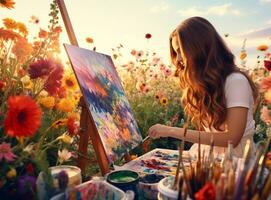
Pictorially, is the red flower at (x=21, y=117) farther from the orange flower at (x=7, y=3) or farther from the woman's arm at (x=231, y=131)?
the woman's arm at (x=231, y=131)

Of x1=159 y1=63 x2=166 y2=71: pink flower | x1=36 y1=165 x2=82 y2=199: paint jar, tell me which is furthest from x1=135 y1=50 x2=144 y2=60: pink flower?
x1=36 y1=165 x2=82 y2=199: paint jar

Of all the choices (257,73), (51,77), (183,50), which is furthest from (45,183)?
(257,73)

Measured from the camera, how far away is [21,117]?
1.05 m

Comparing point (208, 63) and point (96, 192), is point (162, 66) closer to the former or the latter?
point (208, 63)

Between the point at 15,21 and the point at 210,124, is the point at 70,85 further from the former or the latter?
the point at 210,124

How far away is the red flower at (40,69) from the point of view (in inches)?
57.7

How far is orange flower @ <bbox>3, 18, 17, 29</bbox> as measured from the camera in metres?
1.79

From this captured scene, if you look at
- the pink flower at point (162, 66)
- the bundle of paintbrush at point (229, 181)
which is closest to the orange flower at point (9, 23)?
the bundle of paintbrush at point (229, 181)

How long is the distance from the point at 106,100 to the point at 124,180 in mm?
572

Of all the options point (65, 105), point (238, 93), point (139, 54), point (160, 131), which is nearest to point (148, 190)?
point (65, 105)

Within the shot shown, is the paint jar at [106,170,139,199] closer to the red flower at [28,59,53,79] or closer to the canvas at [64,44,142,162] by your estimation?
the canvas at [64,44,142,162]

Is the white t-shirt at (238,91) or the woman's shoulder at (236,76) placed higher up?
the woman's shoulder at (236,76)

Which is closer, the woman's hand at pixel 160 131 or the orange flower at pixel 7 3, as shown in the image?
the orange flower at pixel 7 3

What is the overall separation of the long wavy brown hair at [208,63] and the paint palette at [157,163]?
32 cm
